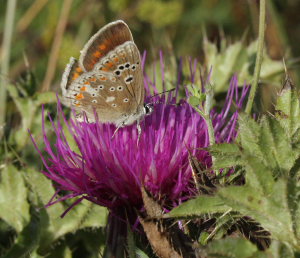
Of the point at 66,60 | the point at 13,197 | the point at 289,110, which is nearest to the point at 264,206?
the point at 289,110

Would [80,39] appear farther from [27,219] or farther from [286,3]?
[27,219]

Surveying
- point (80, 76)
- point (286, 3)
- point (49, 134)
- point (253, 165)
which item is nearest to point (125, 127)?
point (80, 76)

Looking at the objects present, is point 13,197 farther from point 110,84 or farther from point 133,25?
point 133,25

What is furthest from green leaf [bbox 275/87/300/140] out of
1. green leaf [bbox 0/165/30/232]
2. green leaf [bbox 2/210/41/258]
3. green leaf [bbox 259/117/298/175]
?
green leaf [bbox 0/165/30/232]

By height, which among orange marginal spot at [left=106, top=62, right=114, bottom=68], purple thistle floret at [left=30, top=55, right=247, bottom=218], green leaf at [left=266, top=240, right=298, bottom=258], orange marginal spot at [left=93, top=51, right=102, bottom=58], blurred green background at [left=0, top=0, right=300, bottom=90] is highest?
orange marginal spot at [left=93, top=51, right=102, bottom=58]

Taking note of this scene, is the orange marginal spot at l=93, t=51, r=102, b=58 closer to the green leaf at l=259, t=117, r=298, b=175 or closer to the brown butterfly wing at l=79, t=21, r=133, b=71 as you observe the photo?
the brown butterfly wing at l=79, t=21, r=133, b=71

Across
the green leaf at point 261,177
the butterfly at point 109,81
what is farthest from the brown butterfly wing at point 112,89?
the green leaf at point 261,177
